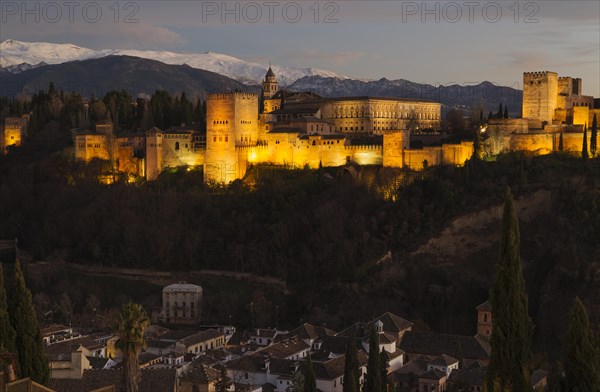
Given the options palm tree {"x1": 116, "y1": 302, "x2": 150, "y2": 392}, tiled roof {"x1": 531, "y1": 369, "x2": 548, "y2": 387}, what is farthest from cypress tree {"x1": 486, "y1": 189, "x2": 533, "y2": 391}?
tiled roof {"x1": 531, "y1": 369, "x2": 548, "y2": 387}

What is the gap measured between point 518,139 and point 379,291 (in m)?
14.2

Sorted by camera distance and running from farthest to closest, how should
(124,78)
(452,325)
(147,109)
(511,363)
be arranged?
1. (124,78)
2. (147,109)
3. (452,325)
4. (511,363)

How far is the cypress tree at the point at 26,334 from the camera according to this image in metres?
21.1

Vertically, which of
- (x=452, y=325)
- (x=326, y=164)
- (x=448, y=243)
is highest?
(x=326, y=164)

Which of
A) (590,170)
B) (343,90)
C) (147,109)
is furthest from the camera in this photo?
(343,90)

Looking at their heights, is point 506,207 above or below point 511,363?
above

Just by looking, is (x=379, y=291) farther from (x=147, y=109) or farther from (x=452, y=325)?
(x=147, y=109)

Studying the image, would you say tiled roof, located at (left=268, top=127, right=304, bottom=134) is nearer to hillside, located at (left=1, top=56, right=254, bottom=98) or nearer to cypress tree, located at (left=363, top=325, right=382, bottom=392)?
cypress tree, located at (left=363, top=325, right=382, bottom=392)

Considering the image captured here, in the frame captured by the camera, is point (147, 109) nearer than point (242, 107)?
No

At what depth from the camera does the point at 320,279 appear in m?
58.1

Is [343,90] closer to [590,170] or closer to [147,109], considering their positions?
[147,109]

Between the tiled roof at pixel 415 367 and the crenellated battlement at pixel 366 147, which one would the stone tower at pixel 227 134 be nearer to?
the crenellated battlement at pixel 366 147

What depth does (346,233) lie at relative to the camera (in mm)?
60344

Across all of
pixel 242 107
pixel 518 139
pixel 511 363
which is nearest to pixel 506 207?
pixel 511 363
